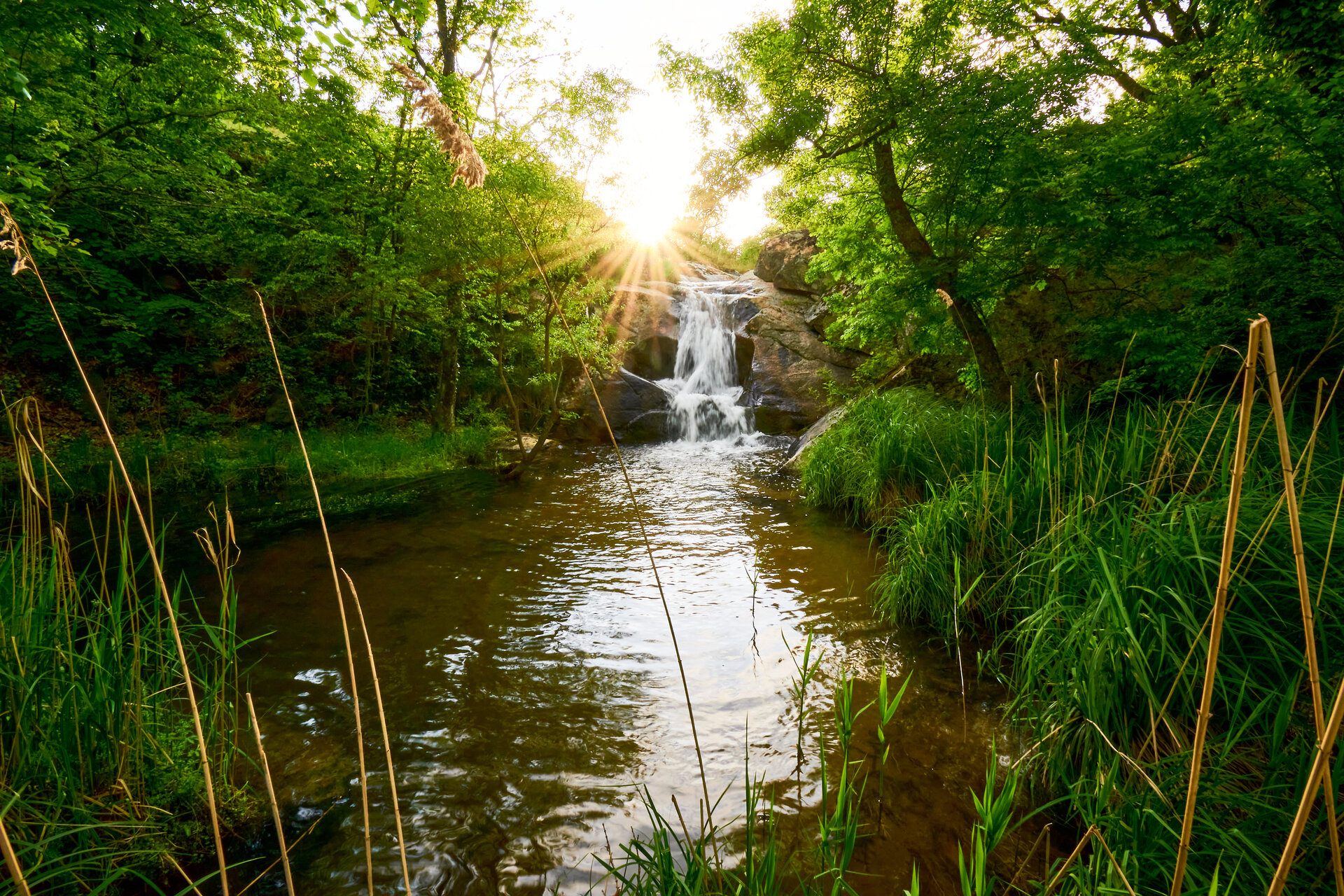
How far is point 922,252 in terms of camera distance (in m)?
6.64

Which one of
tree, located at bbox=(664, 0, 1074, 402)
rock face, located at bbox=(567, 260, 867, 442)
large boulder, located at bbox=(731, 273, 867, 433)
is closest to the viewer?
tree, located at bbox=(664, 0, 1074, 402)

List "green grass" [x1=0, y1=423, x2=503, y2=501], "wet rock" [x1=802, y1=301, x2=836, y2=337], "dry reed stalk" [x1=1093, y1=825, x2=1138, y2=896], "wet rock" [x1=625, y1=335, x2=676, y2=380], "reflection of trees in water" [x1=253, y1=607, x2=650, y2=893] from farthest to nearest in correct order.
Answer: "wet rock" [x1=625, y1=335, x2=676, y2=380], "wet rock" [x1=802, y1=301, x2=836, y2=337], "green grass" [x1=0, y1=423, x2=503, y2=501], "reflection of trees in water" [x1=253, y1=607, x2=650, y2=893], "dry reed stalk" [x1=1093, y1=825, x2=1138, y2=896]

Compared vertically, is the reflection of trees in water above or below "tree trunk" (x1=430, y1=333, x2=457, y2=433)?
below

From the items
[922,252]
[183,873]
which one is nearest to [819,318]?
[922,252]

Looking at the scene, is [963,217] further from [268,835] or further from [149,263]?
[149,263]

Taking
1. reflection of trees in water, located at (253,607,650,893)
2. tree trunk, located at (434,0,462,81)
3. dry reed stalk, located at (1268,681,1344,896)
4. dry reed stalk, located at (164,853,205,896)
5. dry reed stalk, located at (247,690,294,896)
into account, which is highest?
tree trunk, located at (434,0,462,81)

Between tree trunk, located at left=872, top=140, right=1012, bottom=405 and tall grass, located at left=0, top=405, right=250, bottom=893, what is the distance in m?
7.11

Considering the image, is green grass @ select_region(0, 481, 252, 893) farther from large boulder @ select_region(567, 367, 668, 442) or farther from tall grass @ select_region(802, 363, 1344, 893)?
large boulder @ select_region(567, 367, 668, 442)

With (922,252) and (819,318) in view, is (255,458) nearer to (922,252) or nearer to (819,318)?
(922,252)

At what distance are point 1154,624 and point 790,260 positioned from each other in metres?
17.0

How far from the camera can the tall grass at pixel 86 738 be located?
5.47 feet

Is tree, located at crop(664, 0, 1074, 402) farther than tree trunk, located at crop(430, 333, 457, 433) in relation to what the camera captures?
No

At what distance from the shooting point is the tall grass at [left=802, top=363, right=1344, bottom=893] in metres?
1.51

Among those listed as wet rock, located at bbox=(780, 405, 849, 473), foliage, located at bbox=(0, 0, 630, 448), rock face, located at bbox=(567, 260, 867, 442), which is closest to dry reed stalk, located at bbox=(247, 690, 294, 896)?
foliage, located at bbox=(0, 0, 630, 448)
